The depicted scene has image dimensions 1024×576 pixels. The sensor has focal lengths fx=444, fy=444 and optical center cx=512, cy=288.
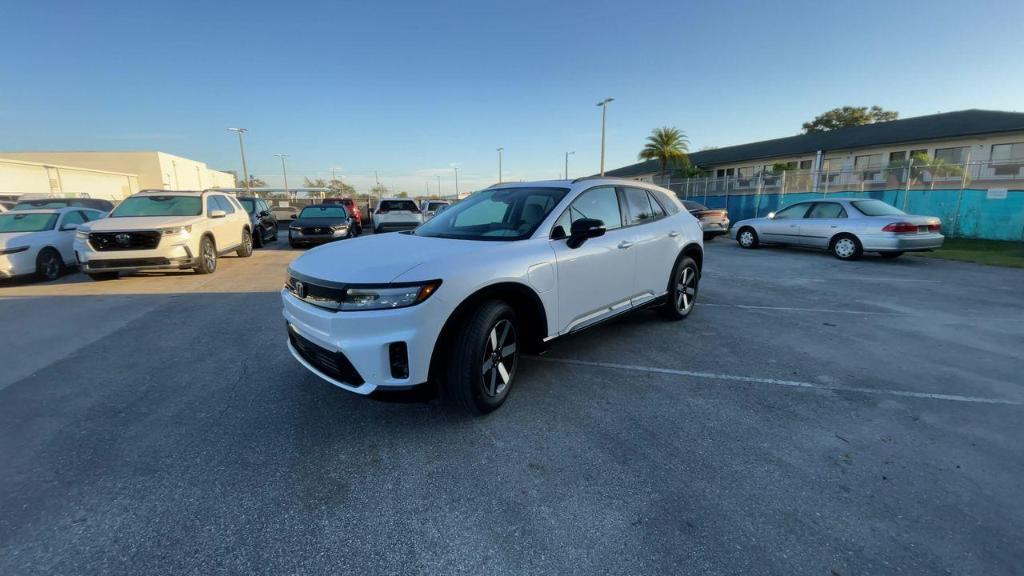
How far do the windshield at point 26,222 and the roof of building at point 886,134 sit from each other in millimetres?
35612

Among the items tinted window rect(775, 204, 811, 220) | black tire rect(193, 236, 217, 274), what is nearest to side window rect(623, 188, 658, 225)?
black tire rect(193, 236, 217, 274)

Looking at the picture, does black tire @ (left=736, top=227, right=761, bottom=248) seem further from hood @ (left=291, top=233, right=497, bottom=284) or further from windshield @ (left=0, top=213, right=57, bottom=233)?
windshield @ (left=0, top=213, right=57, bottom=233)

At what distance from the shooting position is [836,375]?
3.95 meters

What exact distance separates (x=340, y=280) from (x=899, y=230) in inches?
470

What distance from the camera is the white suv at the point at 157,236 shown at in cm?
762

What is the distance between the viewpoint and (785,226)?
→ 40.3 ft

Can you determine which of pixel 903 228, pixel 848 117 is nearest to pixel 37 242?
pixel 903 228

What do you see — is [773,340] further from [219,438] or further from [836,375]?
[219,438]

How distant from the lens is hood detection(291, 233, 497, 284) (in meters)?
2.76

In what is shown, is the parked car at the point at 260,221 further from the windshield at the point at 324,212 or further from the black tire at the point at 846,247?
the black tire at the point at 846,247

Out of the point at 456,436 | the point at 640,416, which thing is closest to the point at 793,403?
the point at 640,416

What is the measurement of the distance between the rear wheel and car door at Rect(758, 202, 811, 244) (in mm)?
246

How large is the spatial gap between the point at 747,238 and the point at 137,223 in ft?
49.1

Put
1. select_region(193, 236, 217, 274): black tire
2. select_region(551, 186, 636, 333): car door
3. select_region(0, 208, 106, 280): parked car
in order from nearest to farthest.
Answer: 1. select_region(551, 186, 636, 333): car door
2. select_region(0, 208, 106, 280): parked car
3. select_region(193, 236, 217, 274): black tire
